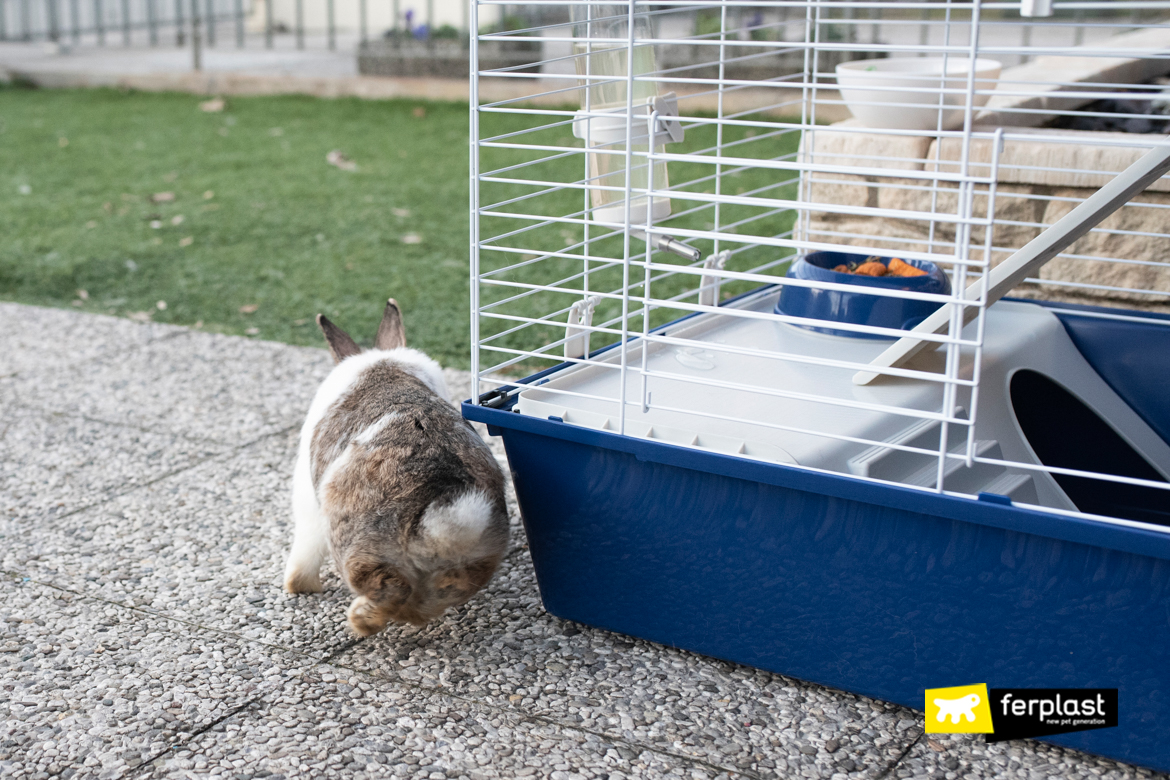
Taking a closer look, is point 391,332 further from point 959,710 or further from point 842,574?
point 959,710

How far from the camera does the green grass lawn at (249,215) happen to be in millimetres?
3861

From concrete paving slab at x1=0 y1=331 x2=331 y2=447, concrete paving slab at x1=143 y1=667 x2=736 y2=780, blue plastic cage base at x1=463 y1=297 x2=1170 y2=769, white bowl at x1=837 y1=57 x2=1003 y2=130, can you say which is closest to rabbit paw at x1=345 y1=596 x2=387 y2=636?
concrete paving slab at x1=143 y1=667 x2=736 y2=780

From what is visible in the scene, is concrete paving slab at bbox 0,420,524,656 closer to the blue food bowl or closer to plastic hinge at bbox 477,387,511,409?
plastic hinge at bbox 477,387,511,409

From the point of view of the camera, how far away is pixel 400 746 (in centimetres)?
159

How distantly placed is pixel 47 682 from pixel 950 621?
1405 mm

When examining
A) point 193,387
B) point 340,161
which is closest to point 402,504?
point 193,387

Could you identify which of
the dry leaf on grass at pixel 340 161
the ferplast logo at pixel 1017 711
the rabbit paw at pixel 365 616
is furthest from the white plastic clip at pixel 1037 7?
the dry leaf on grass at pixel 340 161

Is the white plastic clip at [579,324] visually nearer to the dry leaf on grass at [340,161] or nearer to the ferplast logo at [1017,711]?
the ferplast logo at [1017,711]

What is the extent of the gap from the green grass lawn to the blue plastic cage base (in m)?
1.56

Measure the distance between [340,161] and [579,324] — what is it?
14.3 feet

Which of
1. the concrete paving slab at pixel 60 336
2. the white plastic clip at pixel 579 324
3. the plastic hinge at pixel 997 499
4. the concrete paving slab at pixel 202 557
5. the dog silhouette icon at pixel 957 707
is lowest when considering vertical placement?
the concrete paving slab at pixel 202 557

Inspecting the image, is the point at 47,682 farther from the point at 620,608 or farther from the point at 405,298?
the point at 405,298

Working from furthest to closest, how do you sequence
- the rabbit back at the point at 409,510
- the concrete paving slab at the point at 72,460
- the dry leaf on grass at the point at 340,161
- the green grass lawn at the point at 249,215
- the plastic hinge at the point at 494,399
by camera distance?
the dry leaf on grass at the point at 340,161 < the green grass lawn at the point at 249,215 < the concrete paving slab at the point at 72,460 < the plastic hinge at the point at 494,399 < the rabbit back at the point at 409,510

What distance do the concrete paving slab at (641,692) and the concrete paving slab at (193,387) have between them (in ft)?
3.68
